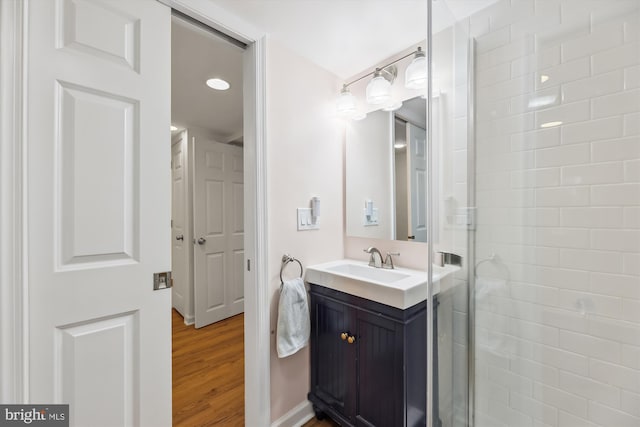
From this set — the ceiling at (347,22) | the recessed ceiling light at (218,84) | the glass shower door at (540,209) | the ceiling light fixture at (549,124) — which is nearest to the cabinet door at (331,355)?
the glass shower door at (540,209)

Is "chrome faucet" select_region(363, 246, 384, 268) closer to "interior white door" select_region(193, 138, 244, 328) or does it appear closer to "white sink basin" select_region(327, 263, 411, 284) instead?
"white sink basin" select_region(327, 263, 411, 284)

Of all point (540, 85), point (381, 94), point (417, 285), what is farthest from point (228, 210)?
point (540, 85)

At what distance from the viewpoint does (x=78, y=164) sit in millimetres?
913

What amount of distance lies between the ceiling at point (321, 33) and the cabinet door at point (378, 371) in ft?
4.28

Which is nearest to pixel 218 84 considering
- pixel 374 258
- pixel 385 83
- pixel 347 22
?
pixel 347 22

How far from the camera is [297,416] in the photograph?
1575 millimetres

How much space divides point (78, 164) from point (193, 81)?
4.47 ft

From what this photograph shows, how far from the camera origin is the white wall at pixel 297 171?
4.87 feet

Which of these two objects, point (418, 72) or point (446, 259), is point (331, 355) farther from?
point (418, 72)

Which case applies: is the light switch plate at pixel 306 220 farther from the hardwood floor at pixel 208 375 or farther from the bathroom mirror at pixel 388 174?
the hardwood floor at pixel 208 375

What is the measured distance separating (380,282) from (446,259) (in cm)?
44

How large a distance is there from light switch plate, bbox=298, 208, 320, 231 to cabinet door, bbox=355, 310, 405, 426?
58 cm

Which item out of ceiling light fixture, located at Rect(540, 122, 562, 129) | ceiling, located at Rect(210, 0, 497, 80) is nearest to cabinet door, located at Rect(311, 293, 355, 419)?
ceiling light fixture, located at Rect(540, 122, 562, 129)

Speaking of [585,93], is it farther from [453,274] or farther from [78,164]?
[78,164]
